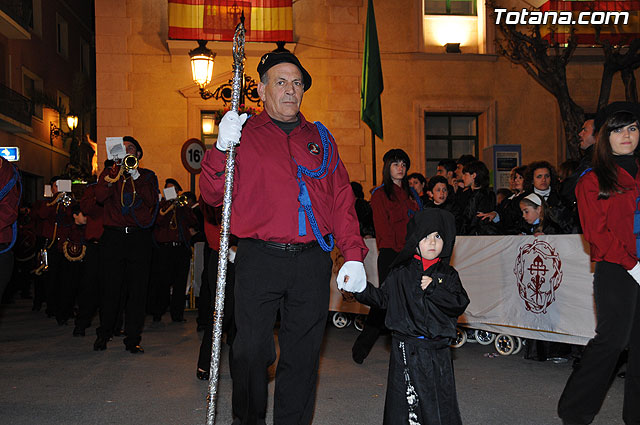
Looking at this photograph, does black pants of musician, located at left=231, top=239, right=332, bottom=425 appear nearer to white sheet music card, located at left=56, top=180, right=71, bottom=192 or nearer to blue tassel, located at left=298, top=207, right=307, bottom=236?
blue tassel, located at left=298, top=207, right=307, bottom=236

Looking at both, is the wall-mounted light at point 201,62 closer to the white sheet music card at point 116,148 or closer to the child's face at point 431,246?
the white sheet music card at point 116,148

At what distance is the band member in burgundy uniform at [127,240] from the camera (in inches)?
325

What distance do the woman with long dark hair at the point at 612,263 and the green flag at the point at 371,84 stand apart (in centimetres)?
970

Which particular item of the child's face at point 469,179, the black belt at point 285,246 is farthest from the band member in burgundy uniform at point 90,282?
the black belt at point 285,246

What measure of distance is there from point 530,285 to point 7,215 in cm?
530

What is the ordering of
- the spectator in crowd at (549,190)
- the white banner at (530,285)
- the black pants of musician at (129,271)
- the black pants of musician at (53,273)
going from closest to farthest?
the white banner at (530,285)
the spectator in crowd at (549,190)
the black pants of musician at (129,271)
the black pants of musician at (53,273)

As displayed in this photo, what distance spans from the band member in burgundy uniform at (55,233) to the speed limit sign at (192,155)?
2031 mm

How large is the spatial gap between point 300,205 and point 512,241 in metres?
4.59

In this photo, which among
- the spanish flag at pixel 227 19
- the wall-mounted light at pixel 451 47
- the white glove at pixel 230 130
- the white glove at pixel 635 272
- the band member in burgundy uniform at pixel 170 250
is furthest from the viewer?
the wall-mounted light at pixel 451 47

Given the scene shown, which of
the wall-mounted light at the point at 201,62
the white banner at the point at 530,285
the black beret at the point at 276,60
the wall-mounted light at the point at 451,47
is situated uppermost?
the wall-mounted light at the point at 451,47

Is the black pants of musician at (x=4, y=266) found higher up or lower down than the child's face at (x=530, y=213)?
lower down

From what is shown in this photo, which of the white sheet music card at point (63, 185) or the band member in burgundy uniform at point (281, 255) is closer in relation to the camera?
the band member in burgundy uniform at point (281, 255)

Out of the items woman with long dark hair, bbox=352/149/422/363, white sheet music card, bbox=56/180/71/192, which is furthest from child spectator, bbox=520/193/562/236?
white sheet music card, bbox=56/180/71/192

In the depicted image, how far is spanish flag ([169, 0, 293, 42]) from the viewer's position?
55.0ft
